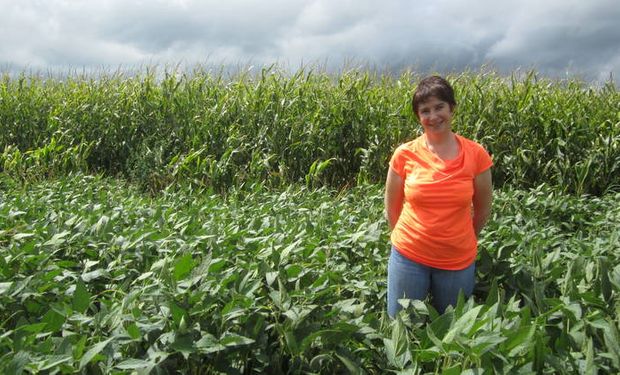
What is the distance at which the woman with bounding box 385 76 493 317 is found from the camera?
2.65 metres

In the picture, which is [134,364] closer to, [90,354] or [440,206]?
[90,354]

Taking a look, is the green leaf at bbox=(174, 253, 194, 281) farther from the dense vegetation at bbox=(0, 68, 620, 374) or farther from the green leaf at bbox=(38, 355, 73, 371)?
the green leaf at bbox=(38, 355, 73, 371)

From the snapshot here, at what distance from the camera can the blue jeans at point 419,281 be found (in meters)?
2.71

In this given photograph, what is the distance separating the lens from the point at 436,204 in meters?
2.67

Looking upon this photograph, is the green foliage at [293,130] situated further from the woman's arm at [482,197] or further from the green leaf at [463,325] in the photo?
the green leaf at [463,325]

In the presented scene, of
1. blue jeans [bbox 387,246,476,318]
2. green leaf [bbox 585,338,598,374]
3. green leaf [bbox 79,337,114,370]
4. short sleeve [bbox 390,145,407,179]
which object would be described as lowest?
blue jeans [bbox 387,246,476,318]

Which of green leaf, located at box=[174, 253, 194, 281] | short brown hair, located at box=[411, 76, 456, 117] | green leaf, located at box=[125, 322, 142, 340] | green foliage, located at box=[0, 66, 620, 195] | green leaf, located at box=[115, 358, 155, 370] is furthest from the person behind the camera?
green foliage, located at box=[0, 66, 620, 195]

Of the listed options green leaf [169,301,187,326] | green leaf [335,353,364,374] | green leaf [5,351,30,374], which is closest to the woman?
green leaf [335,353,364,374]

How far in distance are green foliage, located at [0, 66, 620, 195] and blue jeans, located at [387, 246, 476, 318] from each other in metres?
3.60

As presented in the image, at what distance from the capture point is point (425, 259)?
107 inches

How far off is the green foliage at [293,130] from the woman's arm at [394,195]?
11.1ft

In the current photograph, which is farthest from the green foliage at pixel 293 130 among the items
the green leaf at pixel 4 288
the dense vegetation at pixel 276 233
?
the green leaf at pixel 4 288

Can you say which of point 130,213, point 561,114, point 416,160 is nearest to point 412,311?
point 416,160

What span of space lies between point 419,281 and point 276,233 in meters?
0.97
